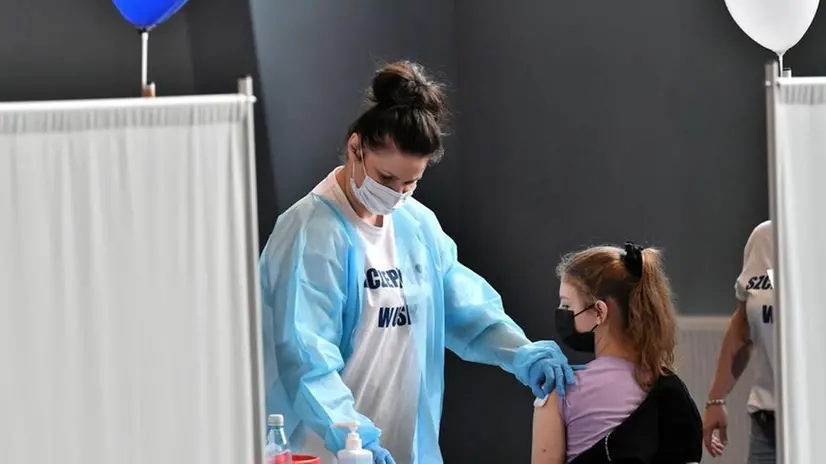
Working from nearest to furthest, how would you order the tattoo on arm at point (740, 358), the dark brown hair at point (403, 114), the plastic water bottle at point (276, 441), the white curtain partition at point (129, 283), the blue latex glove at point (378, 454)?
1. the white curtain partition at point (129, 283)
2. the plastic water bottle at point (276, 441)
3. the blue latex glove at point (378, 454)
4. the dark brown hair at point (403, 114)
5. the tattoo on arm at point (740, 358)

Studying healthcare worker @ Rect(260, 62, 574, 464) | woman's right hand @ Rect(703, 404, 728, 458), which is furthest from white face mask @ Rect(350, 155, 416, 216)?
woman's right hand @ Rect(703, 404, 728, 458)

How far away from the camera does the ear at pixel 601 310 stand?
2.48 meters

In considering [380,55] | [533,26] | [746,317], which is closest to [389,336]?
[746,317]

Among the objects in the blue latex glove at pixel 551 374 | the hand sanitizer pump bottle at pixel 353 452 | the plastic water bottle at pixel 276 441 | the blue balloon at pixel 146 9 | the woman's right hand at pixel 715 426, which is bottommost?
the woman's right hand at pixel 715 426

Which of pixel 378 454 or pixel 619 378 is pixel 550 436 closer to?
pixel 619 378

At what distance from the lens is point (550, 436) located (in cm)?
241

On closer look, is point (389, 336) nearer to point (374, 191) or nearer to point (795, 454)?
point (374, 191)

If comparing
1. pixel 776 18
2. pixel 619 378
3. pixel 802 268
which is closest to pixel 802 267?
pixel 802 268

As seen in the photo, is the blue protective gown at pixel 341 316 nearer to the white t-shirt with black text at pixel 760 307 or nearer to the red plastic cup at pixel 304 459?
the red plastic cup at pixel 304 459

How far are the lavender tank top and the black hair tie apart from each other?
19cm

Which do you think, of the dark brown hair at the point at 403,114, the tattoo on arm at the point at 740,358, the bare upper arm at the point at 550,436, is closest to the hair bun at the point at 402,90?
the dark brown hair at the point at 403,114

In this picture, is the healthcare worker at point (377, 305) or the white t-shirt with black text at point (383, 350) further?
the white t-shirt with black text at point (383, 350)

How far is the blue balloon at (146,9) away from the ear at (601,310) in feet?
3.43

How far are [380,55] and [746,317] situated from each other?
5.63 ft
